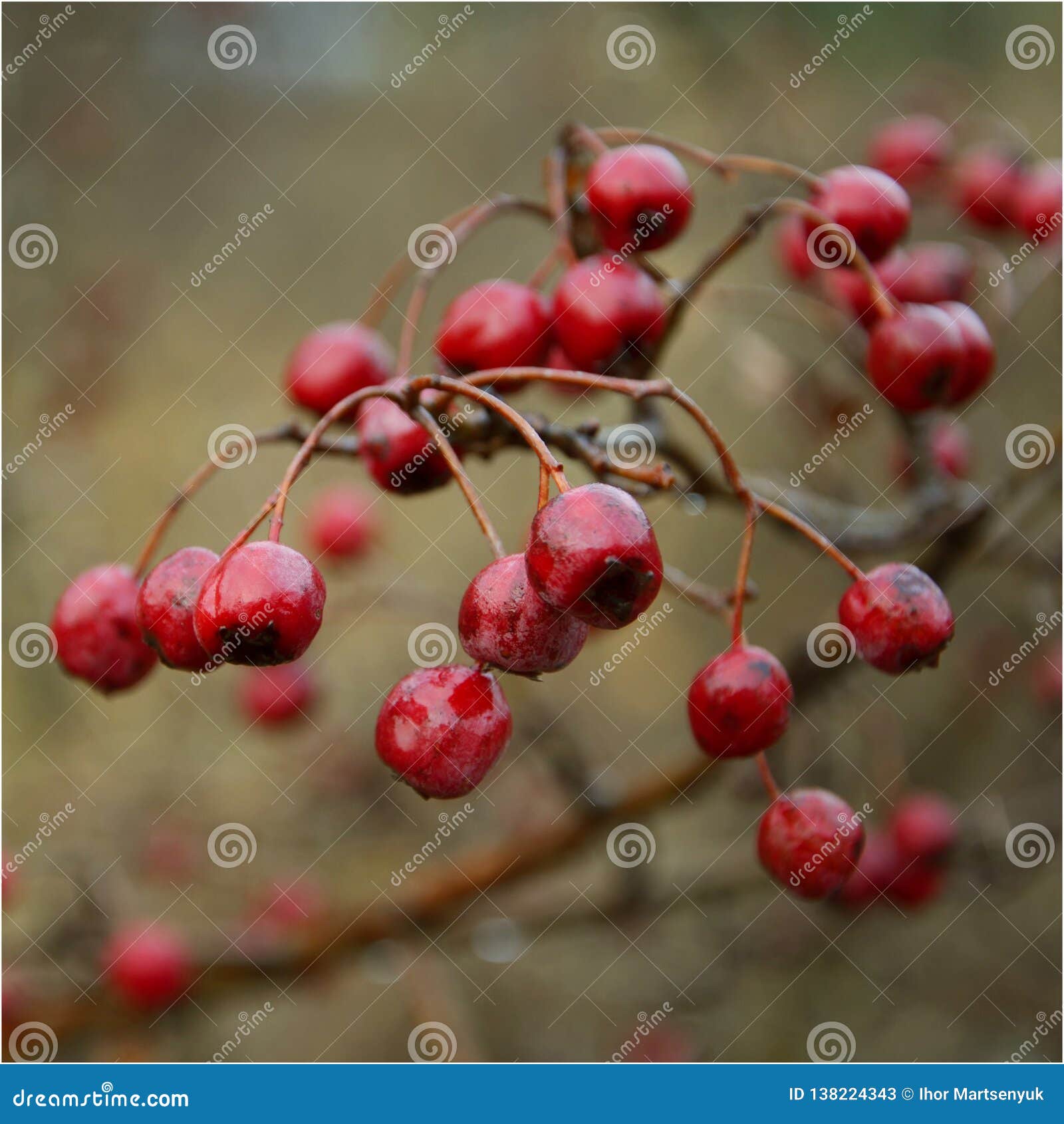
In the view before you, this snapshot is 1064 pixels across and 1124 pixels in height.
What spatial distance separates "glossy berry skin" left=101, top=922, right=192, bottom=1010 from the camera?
2.37 metres

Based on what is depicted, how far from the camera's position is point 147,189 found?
3.94m

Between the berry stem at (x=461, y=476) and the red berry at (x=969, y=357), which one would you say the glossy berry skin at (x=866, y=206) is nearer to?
the red berry at (x=969, y=357)

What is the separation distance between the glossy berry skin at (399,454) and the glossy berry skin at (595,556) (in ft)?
1.09

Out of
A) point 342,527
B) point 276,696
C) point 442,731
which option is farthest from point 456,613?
point 442,731

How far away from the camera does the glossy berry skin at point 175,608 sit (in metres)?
1.14

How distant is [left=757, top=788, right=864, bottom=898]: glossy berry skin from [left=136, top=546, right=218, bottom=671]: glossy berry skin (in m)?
0.68

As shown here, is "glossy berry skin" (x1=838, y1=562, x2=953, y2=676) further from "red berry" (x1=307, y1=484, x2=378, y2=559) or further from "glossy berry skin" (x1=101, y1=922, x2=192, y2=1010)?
"glossy berry skin" (x1=101, y1=922, x2=192, y2=1010)

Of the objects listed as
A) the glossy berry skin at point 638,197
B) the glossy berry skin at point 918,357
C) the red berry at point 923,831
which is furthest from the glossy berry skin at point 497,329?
the red berry at point 923,831

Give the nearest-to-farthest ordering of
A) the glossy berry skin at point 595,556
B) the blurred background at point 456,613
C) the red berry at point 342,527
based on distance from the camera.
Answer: the glossy berry skin at point 595,556 < the blurred background at point 456,613 < the red berry at point 342,527

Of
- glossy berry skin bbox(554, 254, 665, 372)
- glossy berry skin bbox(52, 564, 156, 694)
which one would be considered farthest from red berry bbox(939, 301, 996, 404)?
glossy berry skin bbox(52, 564, 156, 694)

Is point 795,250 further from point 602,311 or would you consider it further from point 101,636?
point 101,636

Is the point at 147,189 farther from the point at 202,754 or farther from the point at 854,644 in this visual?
the point at 854,644

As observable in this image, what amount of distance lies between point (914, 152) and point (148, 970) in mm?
2440

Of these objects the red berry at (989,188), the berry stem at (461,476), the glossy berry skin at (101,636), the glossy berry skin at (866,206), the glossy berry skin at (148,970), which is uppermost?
the red berry at (989,188)
